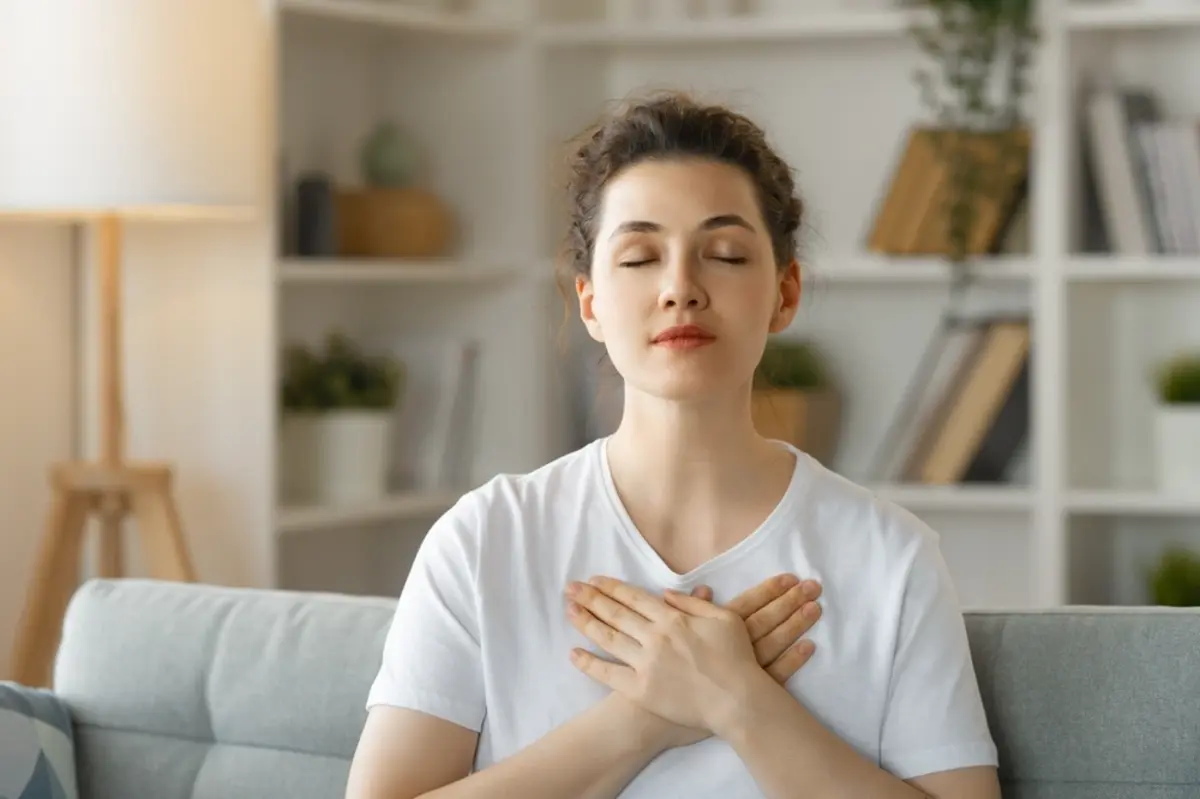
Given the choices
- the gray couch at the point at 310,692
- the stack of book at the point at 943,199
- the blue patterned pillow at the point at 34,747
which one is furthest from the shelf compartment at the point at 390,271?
the blue patterned pillow at the point at 34,747

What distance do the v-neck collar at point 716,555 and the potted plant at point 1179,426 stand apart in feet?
5.98

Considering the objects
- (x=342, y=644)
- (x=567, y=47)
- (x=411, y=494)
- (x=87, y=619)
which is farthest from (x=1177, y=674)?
(x=567, y=47)

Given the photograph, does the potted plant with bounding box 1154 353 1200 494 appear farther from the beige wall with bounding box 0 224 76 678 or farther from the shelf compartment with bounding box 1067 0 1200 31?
the beige wall with bounding box 0 224 76 678

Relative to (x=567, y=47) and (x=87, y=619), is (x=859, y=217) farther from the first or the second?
(x=87, y=619)

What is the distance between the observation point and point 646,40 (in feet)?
11.5

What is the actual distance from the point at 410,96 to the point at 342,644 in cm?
202

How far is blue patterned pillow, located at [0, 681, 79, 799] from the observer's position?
1.72m

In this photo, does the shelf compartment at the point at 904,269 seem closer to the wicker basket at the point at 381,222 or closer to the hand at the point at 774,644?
the wicker basket at the point at 381,222

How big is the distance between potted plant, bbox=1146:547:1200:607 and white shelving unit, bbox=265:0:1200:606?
102 millimetres

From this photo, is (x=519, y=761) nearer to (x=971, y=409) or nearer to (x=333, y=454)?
(x=333, y=454)

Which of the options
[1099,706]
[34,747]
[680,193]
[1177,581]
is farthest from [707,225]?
[1177,581]

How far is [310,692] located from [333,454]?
1477 millimetres

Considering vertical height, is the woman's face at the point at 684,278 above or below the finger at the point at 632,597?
above

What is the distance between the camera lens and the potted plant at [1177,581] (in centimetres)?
323
